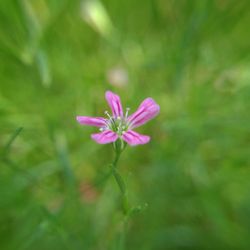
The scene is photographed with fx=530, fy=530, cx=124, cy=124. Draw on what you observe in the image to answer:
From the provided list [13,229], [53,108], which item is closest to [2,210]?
[13,229]

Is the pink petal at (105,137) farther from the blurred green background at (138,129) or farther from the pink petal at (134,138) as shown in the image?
the blurred green background at (138,129)

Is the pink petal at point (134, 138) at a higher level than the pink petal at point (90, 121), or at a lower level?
lower

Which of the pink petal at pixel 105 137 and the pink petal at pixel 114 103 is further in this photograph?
the pink petal at pixel 114 103

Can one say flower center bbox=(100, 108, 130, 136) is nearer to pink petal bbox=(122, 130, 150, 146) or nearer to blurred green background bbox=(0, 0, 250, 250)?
pink petal bbox=(122, 130, 150, 146)

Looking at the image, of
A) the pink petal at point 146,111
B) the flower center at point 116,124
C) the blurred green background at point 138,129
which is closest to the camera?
the pink petal at point 146,111


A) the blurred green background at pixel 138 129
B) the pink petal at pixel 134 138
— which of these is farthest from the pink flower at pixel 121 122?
the blurred green background at pixel 138 129

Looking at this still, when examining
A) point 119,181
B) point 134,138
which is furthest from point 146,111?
point 119,181
